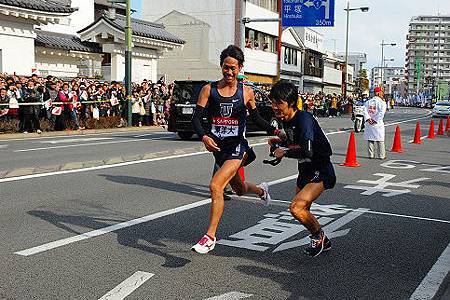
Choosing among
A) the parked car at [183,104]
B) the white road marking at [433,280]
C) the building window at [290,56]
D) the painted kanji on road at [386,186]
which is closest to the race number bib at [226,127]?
the white road marking at [433,280]

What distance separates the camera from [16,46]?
75.6ft

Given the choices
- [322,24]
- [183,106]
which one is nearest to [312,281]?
[183,106]

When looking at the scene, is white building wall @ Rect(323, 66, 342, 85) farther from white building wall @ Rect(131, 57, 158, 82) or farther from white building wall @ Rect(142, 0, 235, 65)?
white building wall @ Rect(131, 57, 158, 82)

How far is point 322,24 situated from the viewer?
29469 millimetres

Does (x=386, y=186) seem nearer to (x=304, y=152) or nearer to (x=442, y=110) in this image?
(x=304, y=152)

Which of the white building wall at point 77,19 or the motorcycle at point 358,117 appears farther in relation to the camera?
the white building wall at point 77,19

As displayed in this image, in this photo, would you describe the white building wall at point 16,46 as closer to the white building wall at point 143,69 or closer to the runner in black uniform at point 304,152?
the white building wall at point 143,69

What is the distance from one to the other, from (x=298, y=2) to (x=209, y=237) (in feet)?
85.2

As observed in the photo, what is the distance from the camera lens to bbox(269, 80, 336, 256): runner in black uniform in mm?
4980

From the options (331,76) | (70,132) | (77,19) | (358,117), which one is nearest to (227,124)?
(70,132)

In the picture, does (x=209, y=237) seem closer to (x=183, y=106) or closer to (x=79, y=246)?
(x=79, y=246)

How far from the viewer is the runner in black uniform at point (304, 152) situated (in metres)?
4.98

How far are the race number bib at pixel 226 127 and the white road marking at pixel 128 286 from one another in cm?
158

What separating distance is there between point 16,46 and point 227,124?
786 inches
